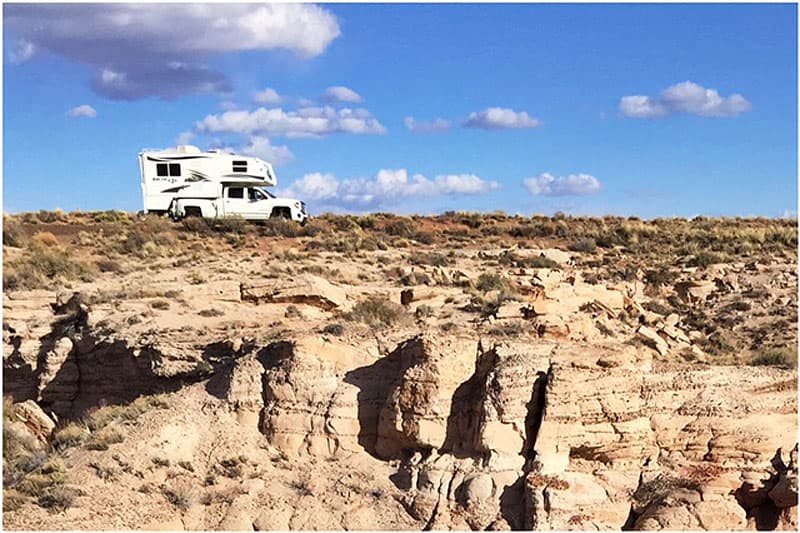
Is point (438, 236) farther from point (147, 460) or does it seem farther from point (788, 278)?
point (147, 460)

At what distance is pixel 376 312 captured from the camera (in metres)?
19.7

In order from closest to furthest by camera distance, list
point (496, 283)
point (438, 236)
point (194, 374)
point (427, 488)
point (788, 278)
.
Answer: point (427, 488) < point (194, 374) < point (496, 283) < point (788, 278) < point (438, 236)

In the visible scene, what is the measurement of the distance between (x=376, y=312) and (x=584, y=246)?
1467cm

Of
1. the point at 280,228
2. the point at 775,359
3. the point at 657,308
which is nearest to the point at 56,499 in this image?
the point at 775,359

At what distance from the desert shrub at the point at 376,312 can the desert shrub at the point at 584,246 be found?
13.4 meters

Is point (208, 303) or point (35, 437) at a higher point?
point (208, 303)

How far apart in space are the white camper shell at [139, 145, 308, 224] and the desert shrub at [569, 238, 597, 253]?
355 inches

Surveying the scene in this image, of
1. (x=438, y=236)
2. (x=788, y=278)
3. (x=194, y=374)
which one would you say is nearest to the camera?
(x=194, y=374)

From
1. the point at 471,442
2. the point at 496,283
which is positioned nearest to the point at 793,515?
the point at 471,442

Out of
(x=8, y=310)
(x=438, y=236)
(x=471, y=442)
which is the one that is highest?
(x=438, y=236)

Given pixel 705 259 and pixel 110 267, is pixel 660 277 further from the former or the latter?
pixel 110 267

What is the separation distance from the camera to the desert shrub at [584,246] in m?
32.6

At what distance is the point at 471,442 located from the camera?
45.6ft

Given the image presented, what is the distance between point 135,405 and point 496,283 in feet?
32.8
